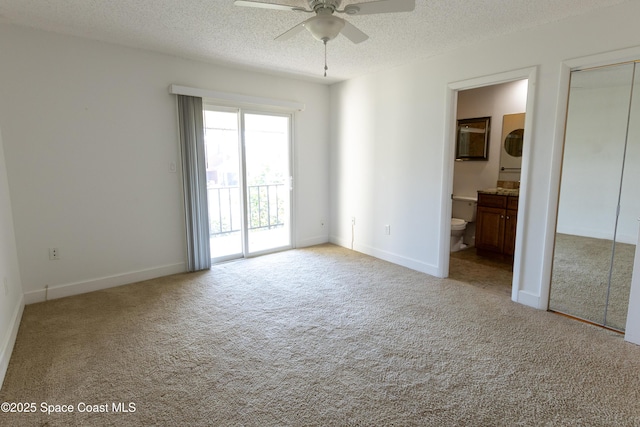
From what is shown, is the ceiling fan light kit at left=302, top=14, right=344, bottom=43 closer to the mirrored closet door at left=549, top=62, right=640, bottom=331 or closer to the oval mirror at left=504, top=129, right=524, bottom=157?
the mirrored closet door at left=549, top=62, right=640, bottom=331

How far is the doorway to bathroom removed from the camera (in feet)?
13.4

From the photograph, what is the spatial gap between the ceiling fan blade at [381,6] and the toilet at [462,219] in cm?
332

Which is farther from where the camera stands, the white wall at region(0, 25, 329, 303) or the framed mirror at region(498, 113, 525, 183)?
the framed mirror at region(498, 113, 525, 183)

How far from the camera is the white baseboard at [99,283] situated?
314cm

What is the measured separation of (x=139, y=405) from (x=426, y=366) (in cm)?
171

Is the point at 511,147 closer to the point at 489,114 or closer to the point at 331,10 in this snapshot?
the point at 489,114

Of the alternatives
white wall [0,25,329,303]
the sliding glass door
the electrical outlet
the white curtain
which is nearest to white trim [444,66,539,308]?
the sliding glass door

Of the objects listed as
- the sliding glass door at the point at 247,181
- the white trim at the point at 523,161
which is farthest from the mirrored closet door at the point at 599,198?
the sliding glass door at the point at 247,181

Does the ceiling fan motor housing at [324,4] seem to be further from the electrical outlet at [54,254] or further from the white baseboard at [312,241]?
the white baseboard at [312,241]

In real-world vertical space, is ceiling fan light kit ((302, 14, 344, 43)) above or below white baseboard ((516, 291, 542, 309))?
above

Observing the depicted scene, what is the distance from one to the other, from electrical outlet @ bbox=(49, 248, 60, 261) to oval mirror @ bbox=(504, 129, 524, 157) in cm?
536

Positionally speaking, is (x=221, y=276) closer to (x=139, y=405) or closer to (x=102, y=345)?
(x=102, y=345)

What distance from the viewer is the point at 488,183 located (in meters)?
4.85

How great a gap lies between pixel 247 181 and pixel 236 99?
102 centimetres
